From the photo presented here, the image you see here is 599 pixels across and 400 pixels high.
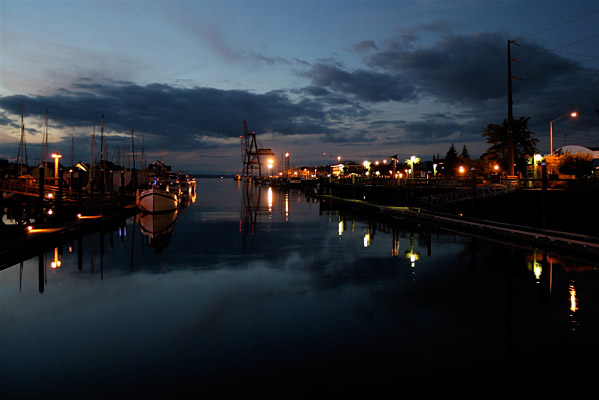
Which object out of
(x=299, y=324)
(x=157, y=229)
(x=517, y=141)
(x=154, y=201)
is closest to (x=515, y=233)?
(x=299, y=324)

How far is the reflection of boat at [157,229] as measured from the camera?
26125 mm

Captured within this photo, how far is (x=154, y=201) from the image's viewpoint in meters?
44.5

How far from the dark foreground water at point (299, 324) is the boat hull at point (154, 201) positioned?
23407mm

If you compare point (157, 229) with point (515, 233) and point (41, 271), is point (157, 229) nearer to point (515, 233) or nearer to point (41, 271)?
point (41, 271)

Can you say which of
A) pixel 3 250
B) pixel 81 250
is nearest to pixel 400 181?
pixel 81 250

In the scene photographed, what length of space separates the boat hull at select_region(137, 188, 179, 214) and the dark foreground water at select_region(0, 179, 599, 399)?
23.4 meters

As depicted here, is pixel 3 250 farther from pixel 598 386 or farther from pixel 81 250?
pixel 598 386

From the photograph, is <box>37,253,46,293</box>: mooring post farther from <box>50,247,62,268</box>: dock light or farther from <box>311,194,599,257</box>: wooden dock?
<box>311,194,599,257</box>: wooden dock

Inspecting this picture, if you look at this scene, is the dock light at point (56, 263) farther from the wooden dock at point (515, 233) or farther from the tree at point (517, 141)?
the tree at point (517, 141)

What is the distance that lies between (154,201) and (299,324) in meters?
36.8

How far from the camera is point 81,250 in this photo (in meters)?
22.5

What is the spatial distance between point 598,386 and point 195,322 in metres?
8.22

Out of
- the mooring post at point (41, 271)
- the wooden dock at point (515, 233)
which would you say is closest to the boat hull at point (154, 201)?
the wooden dock at point (515, 233)

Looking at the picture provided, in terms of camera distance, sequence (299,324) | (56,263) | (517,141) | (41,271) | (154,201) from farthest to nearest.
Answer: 1. (517,141)
2. (154,201)
3. (56,263)
4. (41,271)
5. (299,324)
